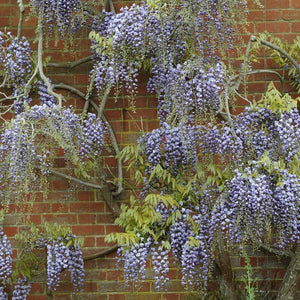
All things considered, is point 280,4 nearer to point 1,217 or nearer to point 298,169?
point 298,169

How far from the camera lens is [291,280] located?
3.81 m

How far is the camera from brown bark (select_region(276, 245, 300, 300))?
3781 millimetres

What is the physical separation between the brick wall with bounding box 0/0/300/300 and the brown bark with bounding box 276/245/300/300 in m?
0.32

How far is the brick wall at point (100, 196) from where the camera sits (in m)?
4.18

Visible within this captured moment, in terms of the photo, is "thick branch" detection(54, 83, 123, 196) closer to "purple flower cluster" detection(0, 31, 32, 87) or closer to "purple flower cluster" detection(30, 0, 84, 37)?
"purple flower cluster" detection(0, 31, 32, 87)

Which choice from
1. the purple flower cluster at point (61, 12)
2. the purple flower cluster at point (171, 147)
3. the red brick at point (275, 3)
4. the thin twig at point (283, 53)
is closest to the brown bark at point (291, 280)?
the purple flower cluster at point (171, 147)

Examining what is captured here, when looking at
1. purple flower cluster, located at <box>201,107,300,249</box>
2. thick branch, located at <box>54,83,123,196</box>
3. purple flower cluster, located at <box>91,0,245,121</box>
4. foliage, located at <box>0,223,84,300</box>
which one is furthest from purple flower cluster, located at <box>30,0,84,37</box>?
foliage, located at <box>0,223,84,300</box>

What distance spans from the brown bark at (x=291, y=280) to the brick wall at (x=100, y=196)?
1.04 feet

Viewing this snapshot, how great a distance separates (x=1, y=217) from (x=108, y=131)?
887 mm

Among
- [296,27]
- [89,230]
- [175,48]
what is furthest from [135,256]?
[296,27]

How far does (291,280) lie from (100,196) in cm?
138

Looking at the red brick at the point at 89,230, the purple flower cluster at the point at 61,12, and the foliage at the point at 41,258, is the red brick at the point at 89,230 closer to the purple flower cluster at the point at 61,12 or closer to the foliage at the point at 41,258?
the foliage at the point at 41,258

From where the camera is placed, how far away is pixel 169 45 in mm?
3639

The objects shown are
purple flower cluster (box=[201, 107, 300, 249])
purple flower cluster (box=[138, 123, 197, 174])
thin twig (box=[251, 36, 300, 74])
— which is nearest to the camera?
purple flower cluster (box=[201, 107, 300, 249])
